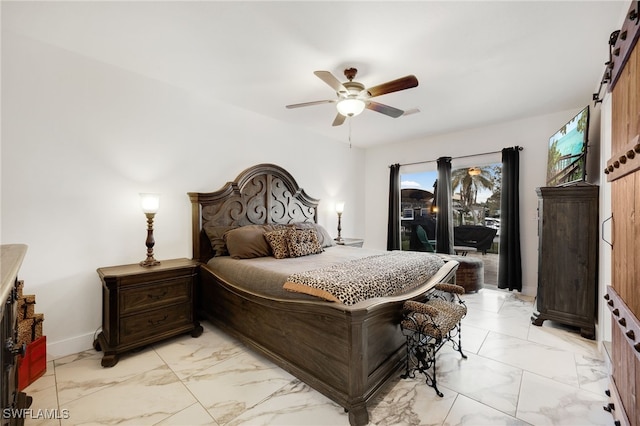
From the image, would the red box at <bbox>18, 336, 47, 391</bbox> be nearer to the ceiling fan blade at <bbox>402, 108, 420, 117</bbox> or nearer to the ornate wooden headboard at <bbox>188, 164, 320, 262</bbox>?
the ornate wooden headboard at <bbox>188, 164, 320, 262</bbox>

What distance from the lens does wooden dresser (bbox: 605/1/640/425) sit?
1281 mm

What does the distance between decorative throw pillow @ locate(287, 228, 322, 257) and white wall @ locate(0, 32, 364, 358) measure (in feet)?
4.06

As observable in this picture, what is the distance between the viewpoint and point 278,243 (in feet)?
10.2

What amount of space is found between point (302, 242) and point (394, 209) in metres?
2.88

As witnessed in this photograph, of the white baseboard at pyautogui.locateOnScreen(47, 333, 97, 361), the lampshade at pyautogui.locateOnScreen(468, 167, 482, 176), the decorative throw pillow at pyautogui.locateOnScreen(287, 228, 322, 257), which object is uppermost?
the lampshade at pyautogui.locateOnScreen(468, 167, 482, 176)

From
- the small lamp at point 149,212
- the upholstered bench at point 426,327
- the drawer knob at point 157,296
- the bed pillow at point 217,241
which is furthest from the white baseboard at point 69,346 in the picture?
the upholstered bench at point 426,327

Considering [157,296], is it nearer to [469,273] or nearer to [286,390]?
[286,390]

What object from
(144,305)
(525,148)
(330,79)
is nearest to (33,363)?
(144,305)

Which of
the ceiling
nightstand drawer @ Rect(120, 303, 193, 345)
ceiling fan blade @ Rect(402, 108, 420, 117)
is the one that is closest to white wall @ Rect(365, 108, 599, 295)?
the ceiling

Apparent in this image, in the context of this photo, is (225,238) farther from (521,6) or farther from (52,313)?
(521,6)

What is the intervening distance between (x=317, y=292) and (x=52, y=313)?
2.40 meters

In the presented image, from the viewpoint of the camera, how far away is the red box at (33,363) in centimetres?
195

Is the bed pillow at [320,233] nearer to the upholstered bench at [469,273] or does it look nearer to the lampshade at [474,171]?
the upholstered bench at [469,273]

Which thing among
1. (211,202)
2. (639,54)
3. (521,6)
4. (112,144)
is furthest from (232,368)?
(521,6)
